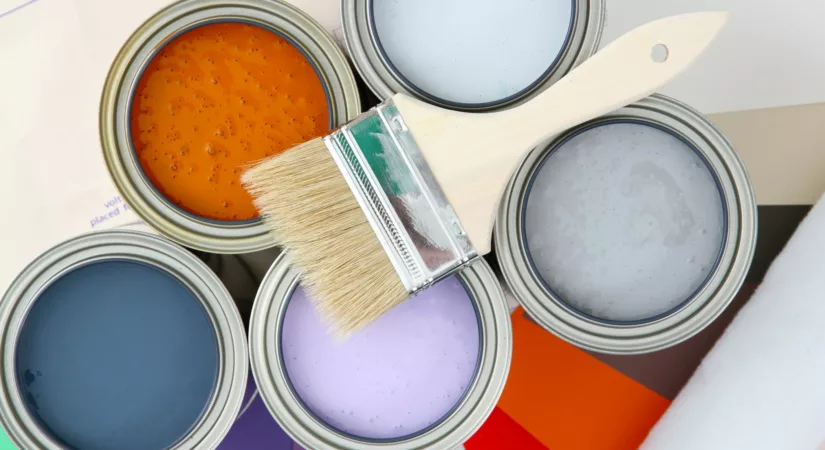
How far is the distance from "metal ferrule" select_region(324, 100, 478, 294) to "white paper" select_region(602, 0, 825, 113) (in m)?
0.50

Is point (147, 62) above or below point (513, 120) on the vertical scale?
above

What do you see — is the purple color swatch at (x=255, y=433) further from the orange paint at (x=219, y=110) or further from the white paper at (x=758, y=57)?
the white paper at (x=758, y=57)

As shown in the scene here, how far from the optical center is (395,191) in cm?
65

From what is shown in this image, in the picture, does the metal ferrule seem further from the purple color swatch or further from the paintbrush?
the purple color swatch

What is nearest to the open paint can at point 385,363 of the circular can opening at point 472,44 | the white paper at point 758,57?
the circular can opening at point 472,44

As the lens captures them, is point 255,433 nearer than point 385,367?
No

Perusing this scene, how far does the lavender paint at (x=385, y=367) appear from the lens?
2.35 feet

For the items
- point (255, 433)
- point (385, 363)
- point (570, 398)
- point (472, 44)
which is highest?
point (472, 44)

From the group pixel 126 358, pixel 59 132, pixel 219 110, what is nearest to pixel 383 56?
pixel 219 110

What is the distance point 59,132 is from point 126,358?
461 mm

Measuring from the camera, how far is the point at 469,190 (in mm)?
653

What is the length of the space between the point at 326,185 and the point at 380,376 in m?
0.25

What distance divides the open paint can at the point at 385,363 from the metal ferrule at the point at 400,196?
7cm

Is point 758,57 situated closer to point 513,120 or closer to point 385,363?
point 513,120
